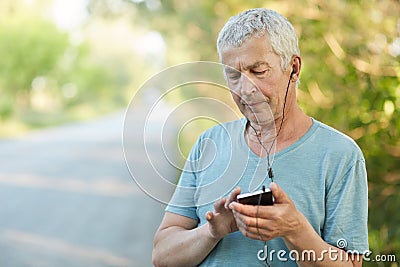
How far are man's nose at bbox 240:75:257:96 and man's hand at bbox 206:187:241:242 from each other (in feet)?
0.94

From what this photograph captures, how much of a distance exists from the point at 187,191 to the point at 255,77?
0.38 meters

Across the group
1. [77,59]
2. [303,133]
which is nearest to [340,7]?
[303,133]

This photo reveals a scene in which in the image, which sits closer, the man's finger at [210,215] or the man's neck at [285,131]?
the man's finger at [210,215]

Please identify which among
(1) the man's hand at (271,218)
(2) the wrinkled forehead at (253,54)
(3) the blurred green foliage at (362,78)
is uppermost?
(3) the blurred green foliage at (362,78)

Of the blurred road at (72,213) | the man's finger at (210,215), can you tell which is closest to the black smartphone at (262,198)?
the man's finger at (210,215)

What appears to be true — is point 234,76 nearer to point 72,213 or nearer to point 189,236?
point 189,236

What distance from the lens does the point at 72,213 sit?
9.10m

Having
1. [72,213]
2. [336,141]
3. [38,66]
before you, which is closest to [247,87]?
[336,141]

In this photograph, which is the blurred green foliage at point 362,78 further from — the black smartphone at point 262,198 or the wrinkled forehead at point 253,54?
the black smartphone at point 262,198

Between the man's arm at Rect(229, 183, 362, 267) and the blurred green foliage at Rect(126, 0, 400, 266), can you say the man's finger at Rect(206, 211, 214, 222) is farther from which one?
the blurred green foliage at Rect(126, 0, 400, 266)

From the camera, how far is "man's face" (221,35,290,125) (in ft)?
5.60

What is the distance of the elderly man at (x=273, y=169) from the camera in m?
1.68

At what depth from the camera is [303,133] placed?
1818 millimetres

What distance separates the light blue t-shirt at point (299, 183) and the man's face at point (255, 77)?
5.0 inches
